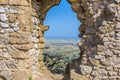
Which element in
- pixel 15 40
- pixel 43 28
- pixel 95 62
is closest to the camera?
pixel 15 40

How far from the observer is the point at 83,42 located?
7480 millimetres

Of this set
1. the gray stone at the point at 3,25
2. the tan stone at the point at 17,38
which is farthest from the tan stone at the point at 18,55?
the gray stone at the point at 3,25

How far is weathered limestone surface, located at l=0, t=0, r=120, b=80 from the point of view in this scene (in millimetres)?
6523

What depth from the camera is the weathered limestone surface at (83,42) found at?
6523mm

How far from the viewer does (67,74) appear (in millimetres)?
8086

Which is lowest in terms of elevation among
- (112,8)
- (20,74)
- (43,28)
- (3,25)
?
(20,74)

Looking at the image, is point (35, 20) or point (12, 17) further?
point (35, 20)

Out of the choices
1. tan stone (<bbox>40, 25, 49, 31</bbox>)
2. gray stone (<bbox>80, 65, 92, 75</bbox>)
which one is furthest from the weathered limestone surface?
tan stone (<bbox>40, 25, 49, 31</bbox>)

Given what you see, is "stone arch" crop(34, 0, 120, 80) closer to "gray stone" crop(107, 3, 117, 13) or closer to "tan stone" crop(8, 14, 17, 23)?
"gray stone" crop(107, 3, 117, 13)

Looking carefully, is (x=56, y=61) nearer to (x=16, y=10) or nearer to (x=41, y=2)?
(x=41, y=2)

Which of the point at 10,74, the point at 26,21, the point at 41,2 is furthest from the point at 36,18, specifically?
the point at 10,74

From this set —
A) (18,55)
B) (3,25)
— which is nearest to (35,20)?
(3,25)

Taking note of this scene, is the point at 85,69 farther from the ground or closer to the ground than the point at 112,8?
closer to the ground

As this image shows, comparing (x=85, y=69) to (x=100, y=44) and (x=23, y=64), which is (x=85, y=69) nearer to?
(x=100, y=44)
